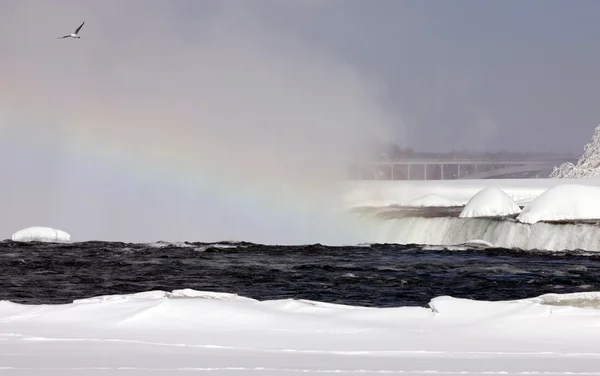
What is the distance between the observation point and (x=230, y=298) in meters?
13.0

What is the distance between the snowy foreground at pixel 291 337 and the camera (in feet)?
28.2

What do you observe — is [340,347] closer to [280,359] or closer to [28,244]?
[280,359]

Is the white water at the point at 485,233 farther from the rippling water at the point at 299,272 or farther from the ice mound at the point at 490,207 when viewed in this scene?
the rippling water at the point at 299,272

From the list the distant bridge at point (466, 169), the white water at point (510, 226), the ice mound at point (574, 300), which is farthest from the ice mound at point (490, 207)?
the distant bridge at point (466, 169)

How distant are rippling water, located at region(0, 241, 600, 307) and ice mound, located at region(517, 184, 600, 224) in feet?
10.4

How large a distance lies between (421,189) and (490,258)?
27.0m

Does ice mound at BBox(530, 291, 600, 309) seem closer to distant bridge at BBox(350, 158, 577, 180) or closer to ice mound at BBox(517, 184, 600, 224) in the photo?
ice mound at BBox(517, 184, 600, 224)

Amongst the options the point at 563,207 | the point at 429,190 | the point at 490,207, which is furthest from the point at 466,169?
the point at 563,207

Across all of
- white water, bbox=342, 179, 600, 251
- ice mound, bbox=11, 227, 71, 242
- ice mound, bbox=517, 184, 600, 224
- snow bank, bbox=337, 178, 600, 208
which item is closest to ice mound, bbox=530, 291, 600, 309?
white water, bbox=342, 179, 600, 251

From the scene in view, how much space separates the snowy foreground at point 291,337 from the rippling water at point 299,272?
22.5 ft

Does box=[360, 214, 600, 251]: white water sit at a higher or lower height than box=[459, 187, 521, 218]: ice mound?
lower

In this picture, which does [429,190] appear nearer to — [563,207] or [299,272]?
[563,207]

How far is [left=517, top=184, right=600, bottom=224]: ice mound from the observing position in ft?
110

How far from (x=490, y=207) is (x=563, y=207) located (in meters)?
3.65
